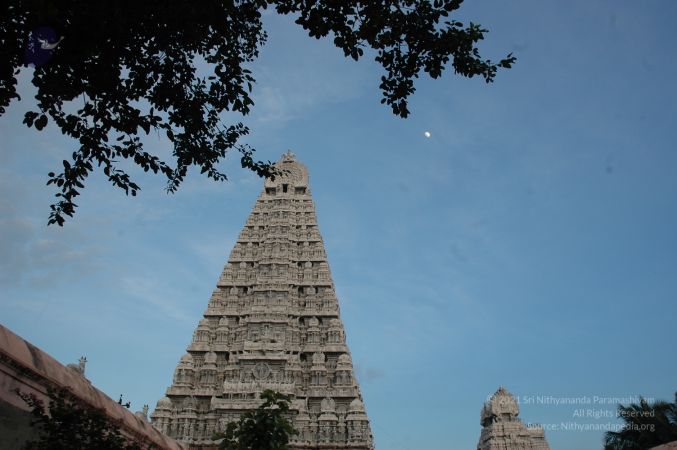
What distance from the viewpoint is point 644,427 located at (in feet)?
92.0

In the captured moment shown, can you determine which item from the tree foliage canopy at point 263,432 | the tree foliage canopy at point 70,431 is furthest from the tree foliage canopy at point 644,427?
the tree foliage canopy at point 70,431

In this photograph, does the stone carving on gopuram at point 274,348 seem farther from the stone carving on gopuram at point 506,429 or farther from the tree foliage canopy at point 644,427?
the tree foliage canopy at point 644,427

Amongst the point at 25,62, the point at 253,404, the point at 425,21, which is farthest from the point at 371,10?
the point at 253,404

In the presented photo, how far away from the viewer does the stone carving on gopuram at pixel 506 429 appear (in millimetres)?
38781

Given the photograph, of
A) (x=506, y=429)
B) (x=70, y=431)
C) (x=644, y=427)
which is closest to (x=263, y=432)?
(x=70, y=431)

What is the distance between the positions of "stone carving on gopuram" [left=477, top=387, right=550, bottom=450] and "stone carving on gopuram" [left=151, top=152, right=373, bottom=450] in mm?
10150

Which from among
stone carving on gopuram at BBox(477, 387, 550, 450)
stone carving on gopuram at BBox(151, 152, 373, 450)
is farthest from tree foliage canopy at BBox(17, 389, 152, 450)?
stone carving on gopuram at BBox(477, 387, 550, 450)

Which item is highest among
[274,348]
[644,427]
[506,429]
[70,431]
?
[274,348]

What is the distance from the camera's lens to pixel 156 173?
31.4ft

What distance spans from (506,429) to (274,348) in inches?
667

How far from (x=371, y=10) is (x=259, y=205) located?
4057 centimetres

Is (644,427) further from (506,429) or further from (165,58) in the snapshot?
(165,58)

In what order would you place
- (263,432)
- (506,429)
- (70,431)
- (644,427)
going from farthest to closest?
(506,429) < (644,427) < (263,432) < (70,431)

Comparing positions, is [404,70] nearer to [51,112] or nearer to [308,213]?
[51,112]
